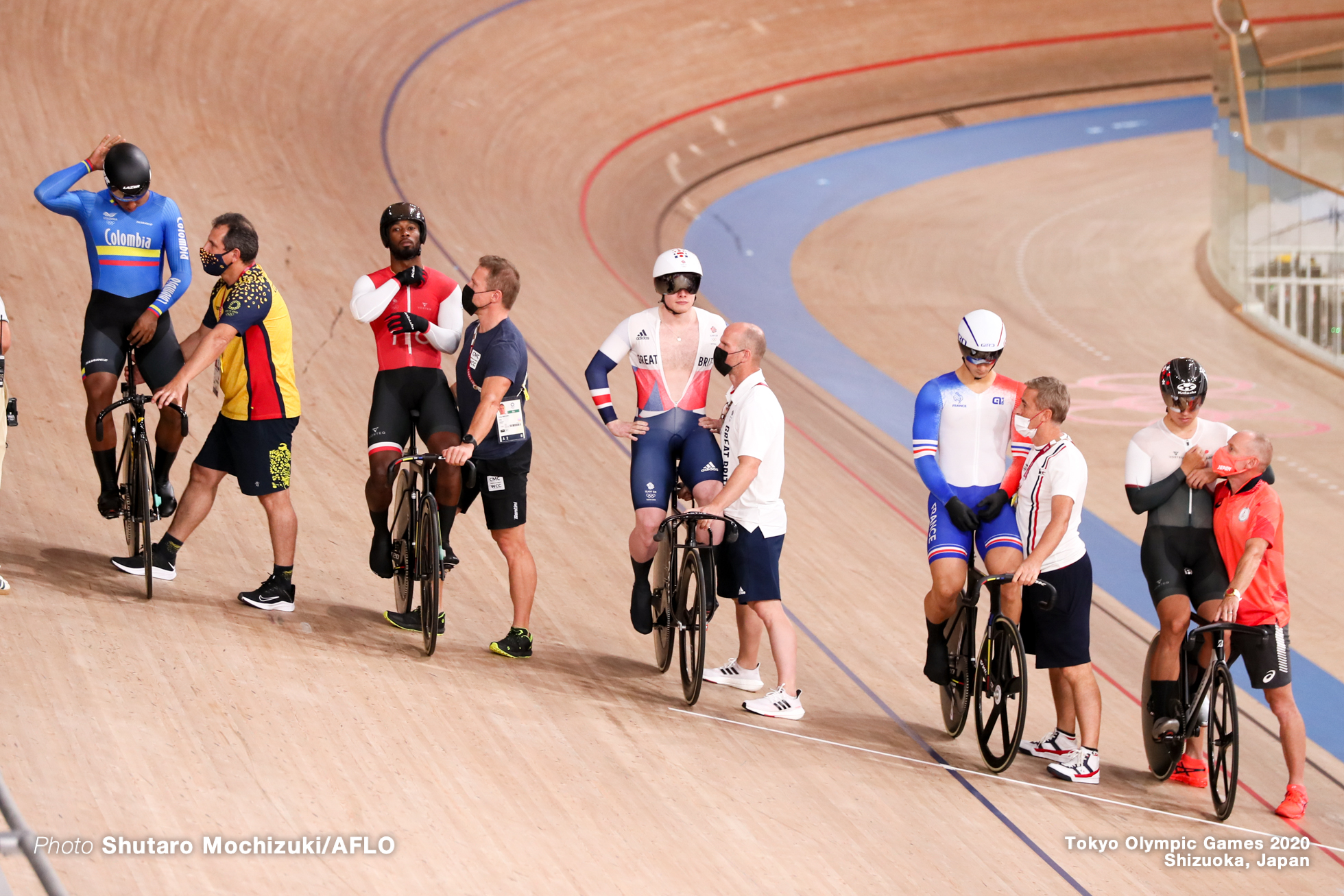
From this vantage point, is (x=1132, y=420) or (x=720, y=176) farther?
(x=720, y=176)

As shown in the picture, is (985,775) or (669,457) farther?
(669,457)

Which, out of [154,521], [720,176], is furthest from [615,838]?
[720,176]

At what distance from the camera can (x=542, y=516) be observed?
5.94 meters

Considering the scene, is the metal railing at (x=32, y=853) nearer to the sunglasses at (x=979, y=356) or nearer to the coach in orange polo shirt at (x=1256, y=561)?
the sunglasses at (x=979, y=356)

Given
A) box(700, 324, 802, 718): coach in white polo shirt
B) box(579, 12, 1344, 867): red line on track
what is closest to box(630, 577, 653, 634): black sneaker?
box(700, 324, 802, 718): coach in white polo shirt

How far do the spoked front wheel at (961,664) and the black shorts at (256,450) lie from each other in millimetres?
2290

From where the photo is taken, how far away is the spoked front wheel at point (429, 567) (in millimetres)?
4262

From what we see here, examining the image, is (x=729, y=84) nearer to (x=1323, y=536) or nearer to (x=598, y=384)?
(x=1323, y=536)

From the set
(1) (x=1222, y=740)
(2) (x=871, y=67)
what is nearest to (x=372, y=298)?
(1) (x=1222, y=740)

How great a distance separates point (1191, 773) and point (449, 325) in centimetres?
290

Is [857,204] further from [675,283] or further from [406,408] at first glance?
[406,408]

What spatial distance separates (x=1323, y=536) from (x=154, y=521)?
5.61 m

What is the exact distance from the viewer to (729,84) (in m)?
13.5

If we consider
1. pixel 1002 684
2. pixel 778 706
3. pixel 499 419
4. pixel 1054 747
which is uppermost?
pixel 499 419
